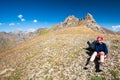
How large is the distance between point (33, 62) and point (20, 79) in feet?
18.6

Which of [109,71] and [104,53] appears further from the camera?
[104,53]

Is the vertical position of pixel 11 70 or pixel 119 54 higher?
pixel 119 54

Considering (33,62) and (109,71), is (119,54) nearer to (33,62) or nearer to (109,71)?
A: (109,71)

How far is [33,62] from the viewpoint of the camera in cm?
3183

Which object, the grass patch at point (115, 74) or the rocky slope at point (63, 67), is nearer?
the grass patch at point (115, 74)

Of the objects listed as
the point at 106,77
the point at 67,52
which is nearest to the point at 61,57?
the point at 67,52

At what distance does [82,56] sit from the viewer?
29797 millimetres

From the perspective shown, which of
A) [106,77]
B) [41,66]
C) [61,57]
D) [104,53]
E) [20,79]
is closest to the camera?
[106,77]

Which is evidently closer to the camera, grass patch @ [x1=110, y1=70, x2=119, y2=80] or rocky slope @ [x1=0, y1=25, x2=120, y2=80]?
grass patch @ [x1=110, y1=70, x2=119, y2=80]

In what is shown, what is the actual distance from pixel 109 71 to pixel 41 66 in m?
12.1

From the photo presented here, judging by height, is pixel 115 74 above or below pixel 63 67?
below

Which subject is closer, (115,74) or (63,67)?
(115,74)

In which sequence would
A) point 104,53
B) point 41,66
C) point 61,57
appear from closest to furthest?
point 104,53, point 41,66, point 61,57

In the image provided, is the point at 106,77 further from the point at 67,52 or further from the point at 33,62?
the point at 33,62
